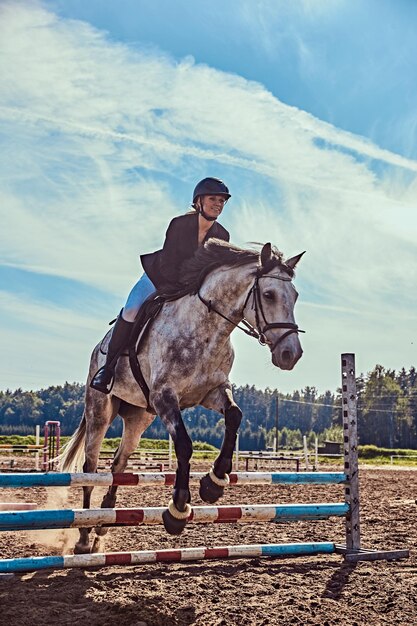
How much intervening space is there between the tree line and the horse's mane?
82.5 m

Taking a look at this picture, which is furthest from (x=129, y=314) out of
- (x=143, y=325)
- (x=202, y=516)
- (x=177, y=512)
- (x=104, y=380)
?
(x=177, y=512)

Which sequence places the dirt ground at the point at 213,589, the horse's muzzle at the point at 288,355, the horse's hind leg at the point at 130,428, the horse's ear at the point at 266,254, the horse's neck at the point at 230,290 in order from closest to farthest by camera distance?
the dirt ground at the point at 213,589 → the horse's muzzle at the point at 288,355 → the horse's ear at the point at 266,254 → the horse's neck at the point at 230,290 → the horse's hind leg at the point at 130,428

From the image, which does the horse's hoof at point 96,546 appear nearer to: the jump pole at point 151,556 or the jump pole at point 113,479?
the jump pole at point 151,556

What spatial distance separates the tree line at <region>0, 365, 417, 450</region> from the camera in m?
95.4

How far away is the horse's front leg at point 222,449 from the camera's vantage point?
5.00 m

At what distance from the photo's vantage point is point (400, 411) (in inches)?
3814

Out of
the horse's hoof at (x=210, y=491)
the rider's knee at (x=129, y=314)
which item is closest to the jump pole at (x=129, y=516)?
the horse's hoof at (x=210, y=491)

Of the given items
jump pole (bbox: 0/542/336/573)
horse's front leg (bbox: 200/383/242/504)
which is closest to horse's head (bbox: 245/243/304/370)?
horse's front leg (bbox: 200/383/242/504)

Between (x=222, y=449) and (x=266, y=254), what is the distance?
5.10ft

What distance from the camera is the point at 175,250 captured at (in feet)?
19.1

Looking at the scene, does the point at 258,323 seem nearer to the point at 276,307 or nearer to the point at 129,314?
the point at 276,307

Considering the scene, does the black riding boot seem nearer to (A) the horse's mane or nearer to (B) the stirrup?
(B) the stirrup

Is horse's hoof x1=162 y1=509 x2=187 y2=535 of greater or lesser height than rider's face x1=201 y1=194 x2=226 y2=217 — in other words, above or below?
below

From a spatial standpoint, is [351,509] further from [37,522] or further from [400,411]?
[400,411]
